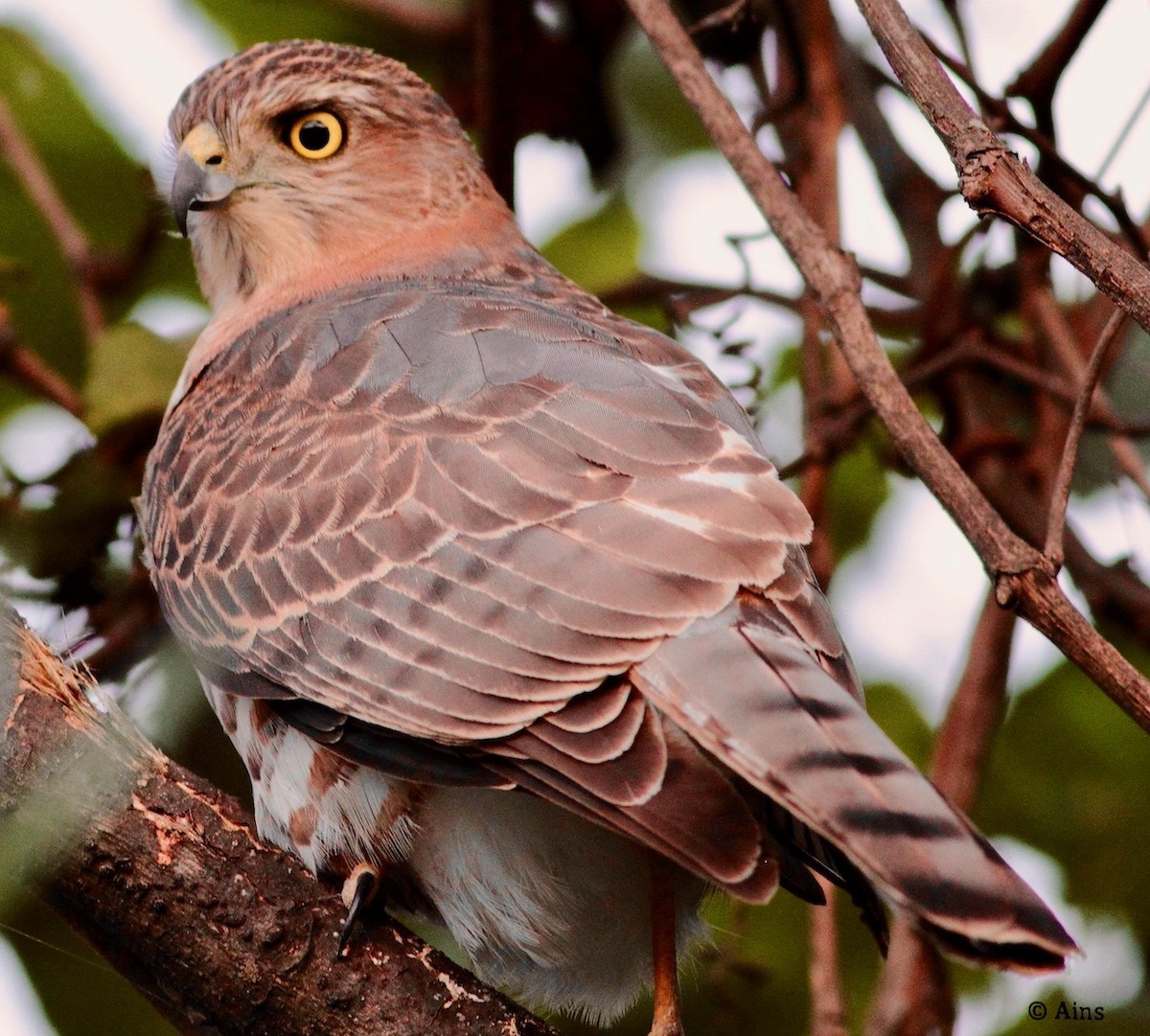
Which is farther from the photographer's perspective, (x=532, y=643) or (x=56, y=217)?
(x=56, y=217)

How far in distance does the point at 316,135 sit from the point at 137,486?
1.10 meters

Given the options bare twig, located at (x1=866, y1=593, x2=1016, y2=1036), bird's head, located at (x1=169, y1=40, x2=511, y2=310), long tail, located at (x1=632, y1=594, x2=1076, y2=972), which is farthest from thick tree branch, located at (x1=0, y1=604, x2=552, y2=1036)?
bird's head, located at (x1=169, y1=40, x2=511, y2=310)

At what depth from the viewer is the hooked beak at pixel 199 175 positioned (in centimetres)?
432

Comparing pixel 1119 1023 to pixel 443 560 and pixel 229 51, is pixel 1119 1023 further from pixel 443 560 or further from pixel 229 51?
pixel 229 51

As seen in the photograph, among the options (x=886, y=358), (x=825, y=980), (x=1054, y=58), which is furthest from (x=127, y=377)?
(x=1054, y=58)

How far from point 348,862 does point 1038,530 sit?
6.75 ft

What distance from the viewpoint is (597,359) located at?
345cm

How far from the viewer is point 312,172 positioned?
4512mm

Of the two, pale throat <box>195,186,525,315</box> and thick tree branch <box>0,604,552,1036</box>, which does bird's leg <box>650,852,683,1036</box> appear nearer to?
thick tree branch <box>0,604,552,1036</box>

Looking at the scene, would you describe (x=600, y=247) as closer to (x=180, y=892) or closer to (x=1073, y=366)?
(x=1073, y=366)

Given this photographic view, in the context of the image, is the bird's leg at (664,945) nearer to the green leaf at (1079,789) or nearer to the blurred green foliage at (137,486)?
the blurred green foliage at (137,486)

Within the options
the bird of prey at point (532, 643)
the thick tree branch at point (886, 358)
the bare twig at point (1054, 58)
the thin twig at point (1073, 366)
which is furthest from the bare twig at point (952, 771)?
the bare twig at point (1054, 58)

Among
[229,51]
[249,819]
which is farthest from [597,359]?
[229,51]

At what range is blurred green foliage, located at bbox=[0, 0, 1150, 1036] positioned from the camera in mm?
3992
